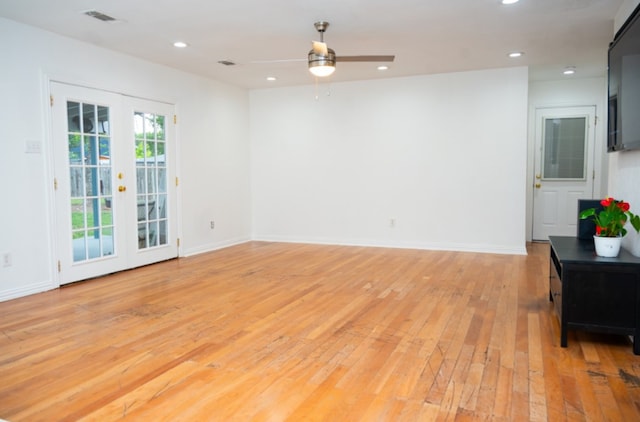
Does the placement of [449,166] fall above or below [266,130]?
below

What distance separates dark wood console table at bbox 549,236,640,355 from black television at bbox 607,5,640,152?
0.86 m

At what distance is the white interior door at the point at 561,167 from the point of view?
275 inches

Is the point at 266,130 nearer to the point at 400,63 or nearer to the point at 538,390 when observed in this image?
the point at 400,63

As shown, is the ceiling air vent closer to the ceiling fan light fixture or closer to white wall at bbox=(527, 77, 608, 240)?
the ceiling fan light fixture

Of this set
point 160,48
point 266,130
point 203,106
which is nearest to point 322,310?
point 160,48

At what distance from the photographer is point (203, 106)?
6535mm

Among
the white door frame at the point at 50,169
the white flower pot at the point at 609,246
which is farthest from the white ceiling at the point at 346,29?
the white flower pot at the point at 609,246

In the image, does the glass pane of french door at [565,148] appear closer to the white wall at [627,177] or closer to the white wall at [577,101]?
the white wall at [577,101]

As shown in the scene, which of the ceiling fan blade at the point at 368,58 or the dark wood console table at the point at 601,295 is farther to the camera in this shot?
the ceiling fan blade at the point at 368,58

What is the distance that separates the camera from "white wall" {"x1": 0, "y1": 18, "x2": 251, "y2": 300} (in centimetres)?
410

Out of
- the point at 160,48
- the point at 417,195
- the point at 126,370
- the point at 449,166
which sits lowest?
the point at 126,370

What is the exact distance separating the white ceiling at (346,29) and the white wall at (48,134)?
0.20 m

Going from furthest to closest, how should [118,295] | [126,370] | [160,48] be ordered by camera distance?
[160,48]
[118,295]
[126,370]

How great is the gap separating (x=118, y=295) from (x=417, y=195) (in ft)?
14.0
